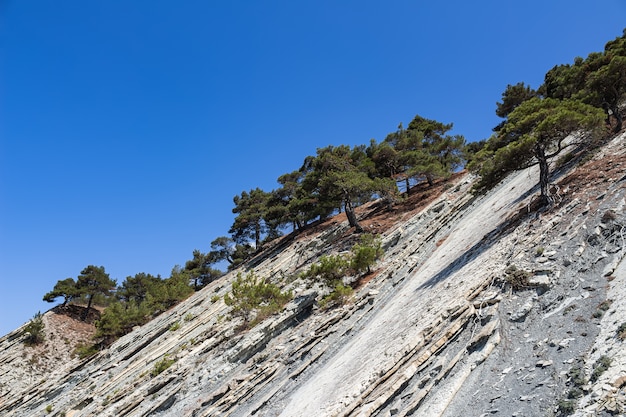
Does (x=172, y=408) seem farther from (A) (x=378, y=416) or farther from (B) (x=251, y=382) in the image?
(A) (x=378, y=416)

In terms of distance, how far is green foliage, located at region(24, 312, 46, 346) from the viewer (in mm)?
45834

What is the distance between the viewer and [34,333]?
45.8 meters

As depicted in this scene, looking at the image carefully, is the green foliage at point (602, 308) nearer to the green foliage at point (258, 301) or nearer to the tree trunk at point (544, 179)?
the tree trunk at point (544, 179)

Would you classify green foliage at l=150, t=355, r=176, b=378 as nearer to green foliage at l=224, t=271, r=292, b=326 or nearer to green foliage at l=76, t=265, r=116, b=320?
green foliage at l=224, t=271, r=292, b=326

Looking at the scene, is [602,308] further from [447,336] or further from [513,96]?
[513,96]

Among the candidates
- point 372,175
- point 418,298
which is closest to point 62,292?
point 372,175

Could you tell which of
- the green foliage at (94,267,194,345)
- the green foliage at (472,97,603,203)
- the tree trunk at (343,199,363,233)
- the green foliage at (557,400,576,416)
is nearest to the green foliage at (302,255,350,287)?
the green foliage at (472,97,603,203)

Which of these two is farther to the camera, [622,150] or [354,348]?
[622,150]

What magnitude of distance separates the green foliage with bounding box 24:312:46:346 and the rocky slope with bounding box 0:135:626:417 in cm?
2193

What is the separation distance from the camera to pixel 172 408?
688 inches

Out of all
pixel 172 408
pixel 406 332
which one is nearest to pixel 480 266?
pixel 406 332

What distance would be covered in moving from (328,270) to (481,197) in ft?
38.9

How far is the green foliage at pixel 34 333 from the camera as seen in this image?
45834 mm

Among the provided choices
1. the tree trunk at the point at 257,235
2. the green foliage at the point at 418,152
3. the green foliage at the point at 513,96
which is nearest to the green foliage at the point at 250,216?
the tree trunk at the point at 257,235
